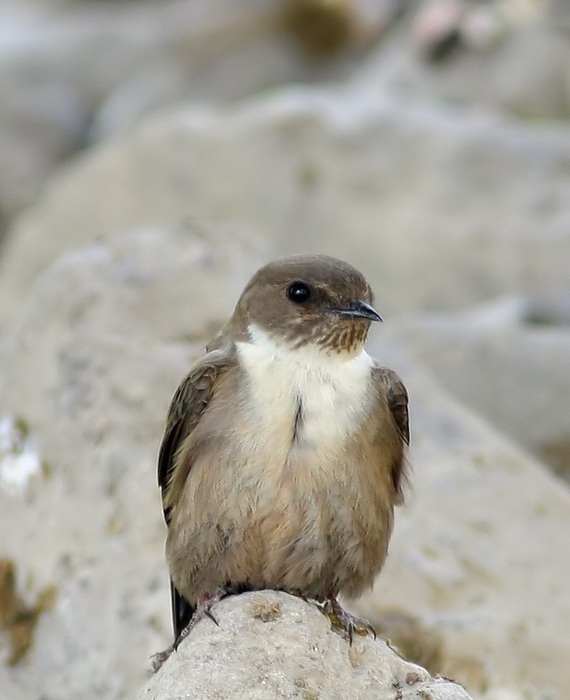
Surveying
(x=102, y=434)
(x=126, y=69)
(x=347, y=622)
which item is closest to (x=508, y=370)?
(x=102, y=434)

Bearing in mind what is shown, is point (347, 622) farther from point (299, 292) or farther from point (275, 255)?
point (275, 255)

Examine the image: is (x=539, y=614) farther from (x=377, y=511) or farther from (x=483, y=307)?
(x=483, y=307)

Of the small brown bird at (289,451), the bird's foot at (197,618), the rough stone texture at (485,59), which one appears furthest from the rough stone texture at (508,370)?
the rough stone texture at (485,59)

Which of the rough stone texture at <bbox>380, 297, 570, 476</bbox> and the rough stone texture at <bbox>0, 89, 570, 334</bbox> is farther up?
the rough stone texture at <bbox>0, 89, 570, 334</bbox>

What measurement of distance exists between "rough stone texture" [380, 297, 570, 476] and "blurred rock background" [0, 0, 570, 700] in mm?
19

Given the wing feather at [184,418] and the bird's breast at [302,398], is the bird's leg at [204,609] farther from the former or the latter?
the bird's breast at [302,398]

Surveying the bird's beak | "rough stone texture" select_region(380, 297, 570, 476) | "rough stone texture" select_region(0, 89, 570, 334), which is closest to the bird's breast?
the bird's beak

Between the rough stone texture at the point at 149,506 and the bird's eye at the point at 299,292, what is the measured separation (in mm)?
1404

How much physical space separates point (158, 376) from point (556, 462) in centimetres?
279

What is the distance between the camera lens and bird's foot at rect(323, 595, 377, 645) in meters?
4.17

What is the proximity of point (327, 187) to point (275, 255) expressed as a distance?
355 cm

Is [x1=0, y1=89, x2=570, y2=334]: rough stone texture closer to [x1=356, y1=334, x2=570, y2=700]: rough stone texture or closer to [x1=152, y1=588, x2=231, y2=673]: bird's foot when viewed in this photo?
[x1=356, y1=334, x2=570, y2=700]: rough stone texture

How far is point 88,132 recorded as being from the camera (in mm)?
16281

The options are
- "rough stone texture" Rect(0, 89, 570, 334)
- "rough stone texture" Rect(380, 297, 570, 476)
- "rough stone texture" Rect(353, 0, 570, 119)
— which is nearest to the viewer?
"rough stone texture" Rect(380, 297, 570, 476)
